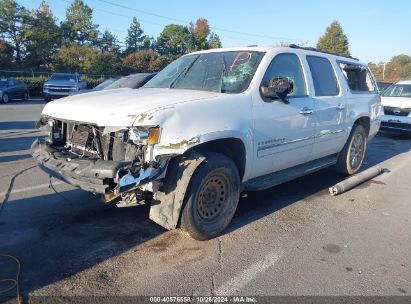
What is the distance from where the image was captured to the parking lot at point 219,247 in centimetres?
342

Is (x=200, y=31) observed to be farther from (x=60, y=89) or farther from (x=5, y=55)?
(x=60, y=89)

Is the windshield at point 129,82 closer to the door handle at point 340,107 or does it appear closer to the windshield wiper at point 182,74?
the windshield wiper at point 182,74

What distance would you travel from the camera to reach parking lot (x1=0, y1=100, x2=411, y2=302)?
3420 millimetres

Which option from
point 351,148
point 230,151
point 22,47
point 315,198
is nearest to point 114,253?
point 230,151

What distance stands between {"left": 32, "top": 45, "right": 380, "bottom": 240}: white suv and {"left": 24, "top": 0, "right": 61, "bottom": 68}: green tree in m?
53.6

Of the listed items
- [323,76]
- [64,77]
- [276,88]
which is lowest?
[64,77]

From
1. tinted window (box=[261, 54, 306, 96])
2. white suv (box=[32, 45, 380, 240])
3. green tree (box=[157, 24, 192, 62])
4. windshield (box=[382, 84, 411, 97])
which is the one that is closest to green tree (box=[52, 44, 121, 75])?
green tree (box=[157, 24, 192, 62])

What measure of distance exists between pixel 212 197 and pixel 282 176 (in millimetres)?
1254

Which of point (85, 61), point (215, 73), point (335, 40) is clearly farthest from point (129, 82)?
point (335, 40)

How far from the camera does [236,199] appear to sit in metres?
4.51

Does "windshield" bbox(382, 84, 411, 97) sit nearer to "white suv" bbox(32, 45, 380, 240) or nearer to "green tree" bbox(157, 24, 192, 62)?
"white suv" bbox(32, 45, 380, 240)

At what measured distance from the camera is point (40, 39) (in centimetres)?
5284

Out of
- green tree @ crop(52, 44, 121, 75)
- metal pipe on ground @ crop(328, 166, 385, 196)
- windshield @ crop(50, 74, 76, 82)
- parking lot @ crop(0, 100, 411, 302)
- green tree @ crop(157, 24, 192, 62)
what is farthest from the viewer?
green tree @ crop(157, 24, 192, 62)

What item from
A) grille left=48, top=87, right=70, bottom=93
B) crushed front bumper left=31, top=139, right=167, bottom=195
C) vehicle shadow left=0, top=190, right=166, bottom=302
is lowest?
grille left=48, top=87, right=70, bottom=93
